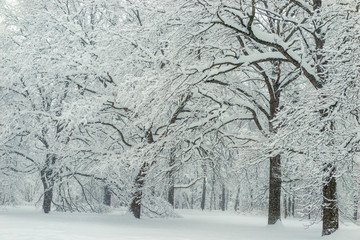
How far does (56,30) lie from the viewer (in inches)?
573

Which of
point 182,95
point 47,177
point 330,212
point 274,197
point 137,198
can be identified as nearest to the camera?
point 330,212

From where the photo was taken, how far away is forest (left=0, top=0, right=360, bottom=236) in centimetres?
828

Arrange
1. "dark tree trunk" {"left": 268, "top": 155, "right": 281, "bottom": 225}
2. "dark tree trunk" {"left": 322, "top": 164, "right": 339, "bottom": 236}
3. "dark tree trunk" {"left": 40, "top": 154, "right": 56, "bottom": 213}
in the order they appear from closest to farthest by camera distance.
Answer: "dark tree trunk" {"left": 322, "top": 164, "right": 339, "bottom": 236}
"dark tree trunk" {"left": 268, "top": 155, "right": 281, "bottom": 225}
"dark tree trunk" {"left": 40, "top": 154, "right": 56, "bottom": 213}

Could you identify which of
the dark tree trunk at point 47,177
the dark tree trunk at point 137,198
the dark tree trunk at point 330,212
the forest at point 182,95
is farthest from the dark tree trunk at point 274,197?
the dark tree trunk at point 47,177

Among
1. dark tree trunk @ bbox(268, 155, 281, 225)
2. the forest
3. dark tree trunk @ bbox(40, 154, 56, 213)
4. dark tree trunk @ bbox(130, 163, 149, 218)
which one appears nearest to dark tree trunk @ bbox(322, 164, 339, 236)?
the forest

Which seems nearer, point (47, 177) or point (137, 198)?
point (137, 198)

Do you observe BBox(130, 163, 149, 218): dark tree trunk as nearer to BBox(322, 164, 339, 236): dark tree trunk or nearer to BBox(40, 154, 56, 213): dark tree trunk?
BBox(40, 154, 56, 213): dark tree trunk

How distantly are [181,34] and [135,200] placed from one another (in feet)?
25.2

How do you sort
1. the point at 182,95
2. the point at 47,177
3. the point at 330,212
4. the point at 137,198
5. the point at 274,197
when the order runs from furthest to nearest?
the point at 47,177 < the point at 137,198 < the point at 274,197 < the point at 182,95 < the point at 330,212

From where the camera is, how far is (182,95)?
1050cm

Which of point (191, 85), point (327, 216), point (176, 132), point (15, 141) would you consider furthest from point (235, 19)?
point (15, 141)

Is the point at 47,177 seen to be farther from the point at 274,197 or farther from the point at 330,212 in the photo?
Answer: the point at 330,212

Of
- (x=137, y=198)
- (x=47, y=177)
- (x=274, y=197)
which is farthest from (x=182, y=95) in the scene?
(x=47, y=177)

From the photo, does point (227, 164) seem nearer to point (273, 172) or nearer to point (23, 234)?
point (273, 172)
